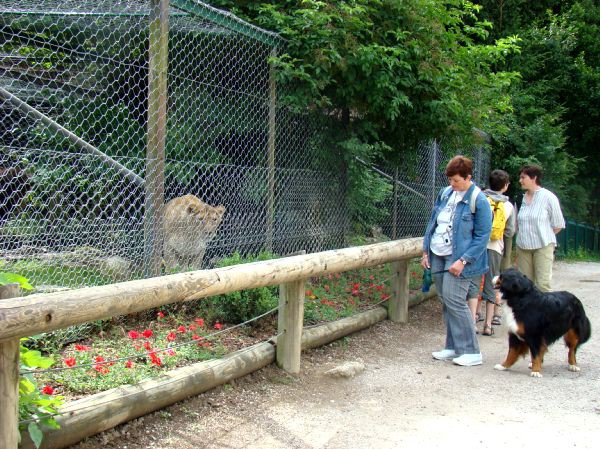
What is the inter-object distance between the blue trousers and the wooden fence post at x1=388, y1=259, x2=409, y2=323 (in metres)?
1.05

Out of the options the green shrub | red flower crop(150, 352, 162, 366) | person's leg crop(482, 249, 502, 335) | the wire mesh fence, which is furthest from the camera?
person's leg crop(482, 249, 502, 335)

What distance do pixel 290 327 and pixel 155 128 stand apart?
1774mm

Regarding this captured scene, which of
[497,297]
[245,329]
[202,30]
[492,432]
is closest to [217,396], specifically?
[245,329]

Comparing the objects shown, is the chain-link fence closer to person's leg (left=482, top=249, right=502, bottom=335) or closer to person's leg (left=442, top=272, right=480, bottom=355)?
person's leg (left=482, top=249, right=502, bottom=335)

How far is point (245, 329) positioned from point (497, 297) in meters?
3.64

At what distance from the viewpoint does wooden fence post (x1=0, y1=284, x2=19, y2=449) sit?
2.81 meters

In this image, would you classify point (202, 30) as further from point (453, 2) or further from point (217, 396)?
point (453, 2)

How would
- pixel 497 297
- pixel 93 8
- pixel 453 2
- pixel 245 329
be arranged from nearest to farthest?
1. pixel 93 8
2. pixel 245 329
3. pixel 453 2
4. pixel 497 297

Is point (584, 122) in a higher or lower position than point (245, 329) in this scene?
higher

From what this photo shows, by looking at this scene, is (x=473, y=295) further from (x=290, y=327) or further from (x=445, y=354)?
(x=290, y=327)

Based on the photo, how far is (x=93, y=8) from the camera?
4676 mm

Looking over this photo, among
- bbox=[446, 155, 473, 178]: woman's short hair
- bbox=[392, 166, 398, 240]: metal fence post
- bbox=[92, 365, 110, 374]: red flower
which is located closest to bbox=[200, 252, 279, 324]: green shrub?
bbox=[92, 365, 110, 374]: red flower

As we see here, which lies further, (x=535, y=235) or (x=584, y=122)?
(x=584, y=122)

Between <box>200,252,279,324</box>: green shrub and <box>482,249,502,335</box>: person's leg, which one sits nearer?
<box>200,252,279,324</box>: green shrub
